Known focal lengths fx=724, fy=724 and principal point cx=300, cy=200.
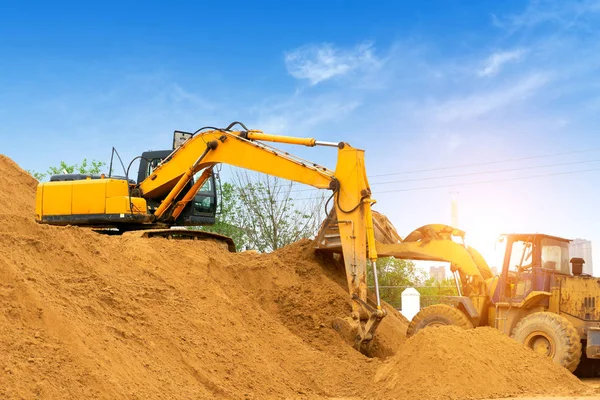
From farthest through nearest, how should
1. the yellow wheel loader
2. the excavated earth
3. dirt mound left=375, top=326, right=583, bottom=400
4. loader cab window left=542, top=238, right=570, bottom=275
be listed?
loader cab window left=542, top=238, right=570, bottom=275
the yellow wheel loader
dirt mound left=375, top=326, right=583, bottom=400
the excavated earth

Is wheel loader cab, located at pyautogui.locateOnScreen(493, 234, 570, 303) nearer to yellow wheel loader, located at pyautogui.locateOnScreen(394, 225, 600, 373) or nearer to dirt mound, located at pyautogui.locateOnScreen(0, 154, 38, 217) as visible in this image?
yellow wheel loader, located at pyautogui.locateOnScreen(394, 225, 600, 373)

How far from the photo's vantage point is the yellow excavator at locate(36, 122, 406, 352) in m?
13.3

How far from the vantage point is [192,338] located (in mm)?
10945

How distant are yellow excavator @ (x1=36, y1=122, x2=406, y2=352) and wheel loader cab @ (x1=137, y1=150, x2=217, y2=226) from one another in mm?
24

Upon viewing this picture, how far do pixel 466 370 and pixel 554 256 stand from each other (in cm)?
461

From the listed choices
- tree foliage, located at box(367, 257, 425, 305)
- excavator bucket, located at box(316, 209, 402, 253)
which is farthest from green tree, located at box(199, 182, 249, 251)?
excavator bucket, located at box(316, 209, 402, 253)

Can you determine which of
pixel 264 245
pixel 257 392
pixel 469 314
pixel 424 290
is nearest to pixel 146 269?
pixel 257 392

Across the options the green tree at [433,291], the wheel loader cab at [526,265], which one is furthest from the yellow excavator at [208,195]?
the green tree at [433,291]

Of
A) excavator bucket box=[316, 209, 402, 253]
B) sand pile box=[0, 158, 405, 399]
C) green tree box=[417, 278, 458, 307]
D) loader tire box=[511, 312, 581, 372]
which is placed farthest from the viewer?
green tree box=[417, 278, 458, 307]

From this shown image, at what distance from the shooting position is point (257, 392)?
416 inches

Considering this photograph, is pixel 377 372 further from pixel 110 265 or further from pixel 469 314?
pixel 110 265

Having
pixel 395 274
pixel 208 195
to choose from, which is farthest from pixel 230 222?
pixel 208 195

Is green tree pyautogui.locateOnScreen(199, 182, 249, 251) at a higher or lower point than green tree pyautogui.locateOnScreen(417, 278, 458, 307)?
higher

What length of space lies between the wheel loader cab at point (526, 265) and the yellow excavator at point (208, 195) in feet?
8.63
